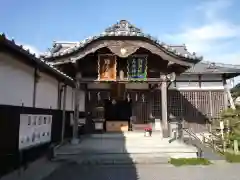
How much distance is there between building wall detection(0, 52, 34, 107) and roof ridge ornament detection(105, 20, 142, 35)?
195 inches

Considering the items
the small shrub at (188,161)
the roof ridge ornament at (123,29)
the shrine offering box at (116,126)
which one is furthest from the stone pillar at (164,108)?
the shrine offering box at (116,126)

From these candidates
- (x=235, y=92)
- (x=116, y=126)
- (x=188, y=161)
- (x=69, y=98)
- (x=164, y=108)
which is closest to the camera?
(x=188, y=161)

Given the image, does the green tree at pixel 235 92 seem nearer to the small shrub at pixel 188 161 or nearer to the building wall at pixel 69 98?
the small shrub at pixel 188 161

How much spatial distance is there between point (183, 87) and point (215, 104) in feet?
8.58

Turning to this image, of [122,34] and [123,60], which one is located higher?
[122,34]

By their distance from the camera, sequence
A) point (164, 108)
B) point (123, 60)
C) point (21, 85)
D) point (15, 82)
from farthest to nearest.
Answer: point (123, 60) → point (164, 108) → point (21, 85) → point (15, 82)

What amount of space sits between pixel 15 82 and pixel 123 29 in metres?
6.71

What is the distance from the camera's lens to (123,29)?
41.3ft

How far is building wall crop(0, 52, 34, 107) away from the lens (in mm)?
6961

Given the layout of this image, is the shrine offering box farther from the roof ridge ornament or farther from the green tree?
the green tree

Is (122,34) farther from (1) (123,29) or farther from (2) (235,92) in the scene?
(2) (235,92)

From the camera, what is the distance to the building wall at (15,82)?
6.96 metres

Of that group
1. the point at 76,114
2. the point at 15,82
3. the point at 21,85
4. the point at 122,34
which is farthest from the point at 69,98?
the point at 15,82

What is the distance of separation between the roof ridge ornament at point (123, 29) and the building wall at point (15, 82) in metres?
4.96
